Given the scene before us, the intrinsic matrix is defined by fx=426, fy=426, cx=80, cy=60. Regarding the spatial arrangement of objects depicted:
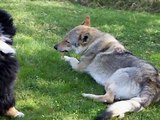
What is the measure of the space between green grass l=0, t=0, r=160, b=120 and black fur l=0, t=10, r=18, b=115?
0.48 meters

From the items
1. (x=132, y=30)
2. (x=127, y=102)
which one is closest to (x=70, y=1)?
(x=132, y=30)

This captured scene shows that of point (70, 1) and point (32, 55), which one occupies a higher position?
point (32, 55)

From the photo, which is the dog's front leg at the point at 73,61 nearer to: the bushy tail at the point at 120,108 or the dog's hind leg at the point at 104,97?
the dog's hind leg at the point at 104,97

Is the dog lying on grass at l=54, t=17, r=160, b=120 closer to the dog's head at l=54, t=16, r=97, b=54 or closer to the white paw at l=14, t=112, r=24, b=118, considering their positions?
the dog's head at l=54, t=16, r=97, b=54

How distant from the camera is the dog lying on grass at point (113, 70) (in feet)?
21.0

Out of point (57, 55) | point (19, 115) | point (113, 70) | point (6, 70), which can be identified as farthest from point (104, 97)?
point (57, 55)

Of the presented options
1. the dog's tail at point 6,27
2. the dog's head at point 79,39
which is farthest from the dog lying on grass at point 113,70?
the dog's tail at point 6,27

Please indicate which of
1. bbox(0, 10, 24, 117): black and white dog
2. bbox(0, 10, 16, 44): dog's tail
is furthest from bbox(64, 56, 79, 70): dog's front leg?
bbox(0, 10, 16, 44): dog's tail

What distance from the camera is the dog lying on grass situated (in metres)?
6.40

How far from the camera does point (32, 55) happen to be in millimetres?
8484

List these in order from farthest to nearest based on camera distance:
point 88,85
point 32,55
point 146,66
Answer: point 32,55 → point 88,85 → point 146,66

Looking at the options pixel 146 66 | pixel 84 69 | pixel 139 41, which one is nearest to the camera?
pixel 146 66

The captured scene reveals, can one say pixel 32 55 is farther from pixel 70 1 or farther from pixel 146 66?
pixel 70 1

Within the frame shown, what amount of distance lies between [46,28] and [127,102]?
527 centimetres
